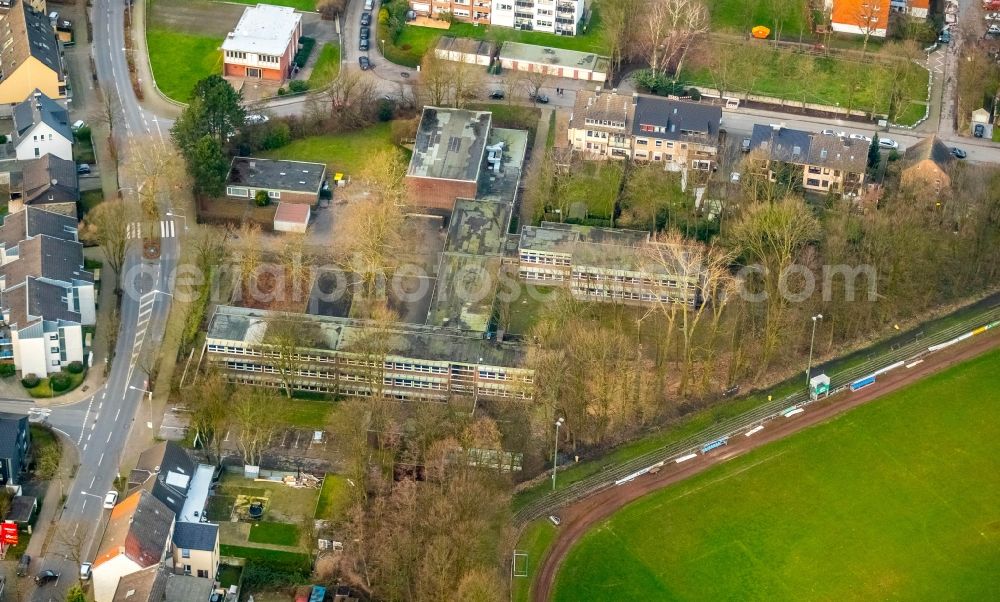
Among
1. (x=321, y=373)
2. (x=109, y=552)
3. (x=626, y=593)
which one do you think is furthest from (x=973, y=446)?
(x=109, y=552)

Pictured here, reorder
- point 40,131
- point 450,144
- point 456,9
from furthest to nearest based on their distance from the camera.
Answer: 1. point 456,9
2. point 450,144
3. point 40,131

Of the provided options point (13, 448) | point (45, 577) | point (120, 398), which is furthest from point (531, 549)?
point (13, 448)

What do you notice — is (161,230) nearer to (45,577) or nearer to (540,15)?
(45,577)

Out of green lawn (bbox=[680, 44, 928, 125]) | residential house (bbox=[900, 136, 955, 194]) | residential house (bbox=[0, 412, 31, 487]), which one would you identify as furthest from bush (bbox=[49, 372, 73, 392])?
residential house (bbox=[900, 136, 955, 194])

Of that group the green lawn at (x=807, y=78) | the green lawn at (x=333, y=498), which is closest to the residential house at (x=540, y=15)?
the green lawn at (x=807, y=78)

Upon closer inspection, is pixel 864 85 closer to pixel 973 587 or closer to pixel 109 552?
pixel 973 587

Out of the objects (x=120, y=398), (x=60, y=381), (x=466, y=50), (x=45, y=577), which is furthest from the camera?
(x=466, y=50)
